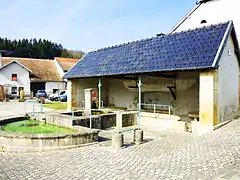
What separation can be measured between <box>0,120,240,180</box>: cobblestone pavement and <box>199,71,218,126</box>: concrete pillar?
1.13 metres

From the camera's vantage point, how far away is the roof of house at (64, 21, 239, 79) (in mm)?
11299

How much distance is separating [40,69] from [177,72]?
3220 cm

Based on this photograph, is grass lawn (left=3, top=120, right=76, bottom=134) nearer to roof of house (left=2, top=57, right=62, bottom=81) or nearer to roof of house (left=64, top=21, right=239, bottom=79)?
roof of house (left=64, top=21, right=239, bottom=79)

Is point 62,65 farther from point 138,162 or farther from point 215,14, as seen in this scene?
point 138,162

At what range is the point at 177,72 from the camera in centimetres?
1426

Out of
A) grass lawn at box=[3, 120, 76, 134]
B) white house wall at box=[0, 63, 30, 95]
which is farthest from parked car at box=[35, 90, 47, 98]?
grass lawn at box=[3, 120, 76, 134]

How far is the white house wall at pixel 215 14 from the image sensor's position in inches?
717

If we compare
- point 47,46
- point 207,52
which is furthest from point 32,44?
point 207,52

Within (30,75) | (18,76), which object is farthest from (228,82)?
(30,75)

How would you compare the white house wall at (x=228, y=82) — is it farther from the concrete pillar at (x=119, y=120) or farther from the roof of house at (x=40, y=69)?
the roof of house at (x=40, y=69)

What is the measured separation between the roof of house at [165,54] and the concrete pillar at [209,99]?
20.2 inches

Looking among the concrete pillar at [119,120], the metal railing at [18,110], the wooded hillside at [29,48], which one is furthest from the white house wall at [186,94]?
the wooded hillside at [29,48]

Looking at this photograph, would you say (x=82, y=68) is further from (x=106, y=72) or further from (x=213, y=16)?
(x=213, y=16)

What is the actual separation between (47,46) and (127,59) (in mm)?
57769
